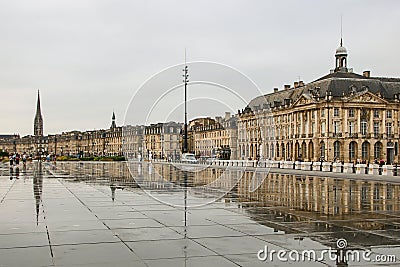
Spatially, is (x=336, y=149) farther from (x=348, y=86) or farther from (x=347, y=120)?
(x=348, y=86)

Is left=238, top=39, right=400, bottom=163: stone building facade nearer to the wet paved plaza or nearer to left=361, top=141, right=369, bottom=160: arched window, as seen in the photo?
left=361, top=141, right=369, bottom=160: arched window

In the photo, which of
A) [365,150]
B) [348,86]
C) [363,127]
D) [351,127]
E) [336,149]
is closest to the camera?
[336,149]

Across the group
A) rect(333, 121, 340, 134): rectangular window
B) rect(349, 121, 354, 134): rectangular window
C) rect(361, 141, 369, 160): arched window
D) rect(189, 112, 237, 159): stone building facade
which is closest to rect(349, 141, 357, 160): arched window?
rect(361, 141, 369, 160): arched window

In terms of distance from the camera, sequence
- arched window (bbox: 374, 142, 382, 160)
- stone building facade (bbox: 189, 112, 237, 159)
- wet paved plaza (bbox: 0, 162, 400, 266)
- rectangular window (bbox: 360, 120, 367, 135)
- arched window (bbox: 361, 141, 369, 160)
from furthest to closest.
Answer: arched window (bbox: 374, 142, 382, 160) < rectangular window (bbox: 360, 120, 367, 135) < arched window (bbox: 361, 141, 369, 160) < stone building facade (bbox: 189, 112, 237, 159) < wet paved plaza (bbox: 0, 162, 400, 266)

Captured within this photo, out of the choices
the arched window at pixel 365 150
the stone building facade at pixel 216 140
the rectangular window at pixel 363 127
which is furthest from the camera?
the rectangular window at pixel 363 127

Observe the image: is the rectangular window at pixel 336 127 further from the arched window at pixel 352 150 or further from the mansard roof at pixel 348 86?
the mansard roof at pixel 348 86

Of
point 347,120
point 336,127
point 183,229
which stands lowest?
point 183,229

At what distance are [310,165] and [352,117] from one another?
49019 mm

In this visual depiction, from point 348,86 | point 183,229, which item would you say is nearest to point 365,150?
point 348,86

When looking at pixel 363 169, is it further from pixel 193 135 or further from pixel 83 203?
pixel 193 135

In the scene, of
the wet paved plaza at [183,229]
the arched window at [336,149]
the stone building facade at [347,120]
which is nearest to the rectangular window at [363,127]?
the stone building facade at [347,120]

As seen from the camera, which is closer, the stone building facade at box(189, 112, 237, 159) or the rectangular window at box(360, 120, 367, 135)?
the stone building facade at box(189, 112, 237, 159)

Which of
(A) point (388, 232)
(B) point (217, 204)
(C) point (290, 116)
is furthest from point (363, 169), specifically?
(C) point (290, 116)

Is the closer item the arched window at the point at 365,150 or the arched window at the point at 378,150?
the arched window at the point at 365,150
